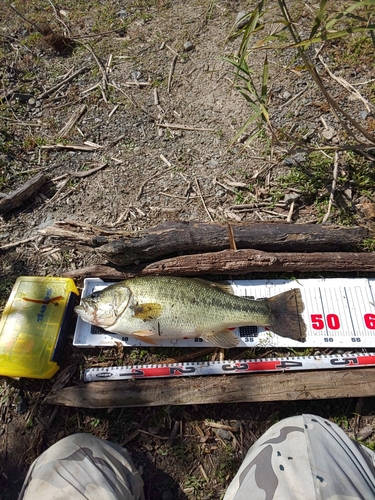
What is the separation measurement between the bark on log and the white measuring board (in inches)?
9.0

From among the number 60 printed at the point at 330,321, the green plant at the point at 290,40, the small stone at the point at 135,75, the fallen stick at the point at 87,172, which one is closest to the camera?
the green plant at the point at 290,40

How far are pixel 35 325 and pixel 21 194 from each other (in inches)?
80.7

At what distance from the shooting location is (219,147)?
5078 millimetres

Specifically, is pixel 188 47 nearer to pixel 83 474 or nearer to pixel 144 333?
pixel 144 333

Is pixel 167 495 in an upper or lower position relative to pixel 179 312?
lower

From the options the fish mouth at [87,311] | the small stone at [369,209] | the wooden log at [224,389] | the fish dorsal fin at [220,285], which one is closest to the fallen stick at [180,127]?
the small stone at [369,209]

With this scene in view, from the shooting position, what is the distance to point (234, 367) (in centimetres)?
363

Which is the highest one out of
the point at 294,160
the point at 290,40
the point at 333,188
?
the point at 290,40

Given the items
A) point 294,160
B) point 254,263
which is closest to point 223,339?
point 254,263

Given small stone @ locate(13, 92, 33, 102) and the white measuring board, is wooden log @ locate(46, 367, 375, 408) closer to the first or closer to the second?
the white measuring board

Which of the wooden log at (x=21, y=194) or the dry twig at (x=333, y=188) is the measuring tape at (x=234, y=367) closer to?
the dry twig at (x=333, y=188)

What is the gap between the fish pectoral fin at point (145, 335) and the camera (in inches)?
145

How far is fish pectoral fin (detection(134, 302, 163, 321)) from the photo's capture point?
143 inches

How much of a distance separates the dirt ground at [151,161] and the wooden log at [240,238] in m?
0.57
